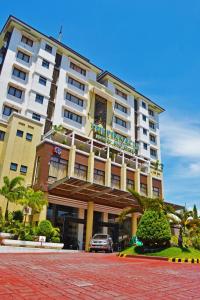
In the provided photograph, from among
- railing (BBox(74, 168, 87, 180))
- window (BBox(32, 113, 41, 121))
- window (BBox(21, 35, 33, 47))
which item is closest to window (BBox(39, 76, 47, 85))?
window (BBox(32, 113, 41, 121))

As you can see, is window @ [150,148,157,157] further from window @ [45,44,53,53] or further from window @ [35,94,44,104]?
window @ [45,44,53,53]

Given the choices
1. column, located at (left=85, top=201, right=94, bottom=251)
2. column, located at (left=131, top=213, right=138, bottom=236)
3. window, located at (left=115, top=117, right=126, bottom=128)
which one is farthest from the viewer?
window, located at (left=115, top=117, right=126, bottom=128)

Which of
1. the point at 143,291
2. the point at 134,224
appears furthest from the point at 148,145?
the point at 143,291

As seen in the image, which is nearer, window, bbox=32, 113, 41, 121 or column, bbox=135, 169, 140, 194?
window, bbox=32, 113, 41, 121

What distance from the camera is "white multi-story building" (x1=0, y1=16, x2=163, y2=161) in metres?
34.6

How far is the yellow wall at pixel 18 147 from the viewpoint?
27812mm

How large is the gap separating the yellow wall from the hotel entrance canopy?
162 inches

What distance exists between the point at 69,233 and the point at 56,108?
1732 centimetres

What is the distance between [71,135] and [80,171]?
17.5 feet

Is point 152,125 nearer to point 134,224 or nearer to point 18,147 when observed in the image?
point 134,224

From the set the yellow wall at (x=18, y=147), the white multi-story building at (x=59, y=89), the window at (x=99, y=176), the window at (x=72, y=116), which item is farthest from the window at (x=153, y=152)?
the yellow wall at (x=18, y=147)

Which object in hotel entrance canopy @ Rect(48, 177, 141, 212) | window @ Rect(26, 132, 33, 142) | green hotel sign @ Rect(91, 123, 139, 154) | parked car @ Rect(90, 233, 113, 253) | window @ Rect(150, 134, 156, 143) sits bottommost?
parked car @ Rect(90, 233, 113, 253)

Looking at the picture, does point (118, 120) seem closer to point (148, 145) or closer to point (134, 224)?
point (148, 145)

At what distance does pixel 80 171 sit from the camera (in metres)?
31.0
